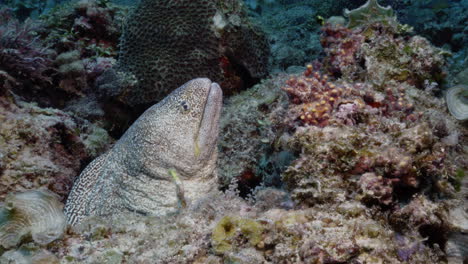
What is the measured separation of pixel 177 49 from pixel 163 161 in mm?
2587

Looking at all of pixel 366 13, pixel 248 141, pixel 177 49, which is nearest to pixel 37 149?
pixel 248 141

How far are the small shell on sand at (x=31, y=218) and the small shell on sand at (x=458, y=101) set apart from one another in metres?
3.21

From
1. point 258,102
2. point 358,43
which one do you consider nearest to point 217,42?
point 258,102

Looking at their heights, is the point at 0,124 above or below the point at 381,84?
above

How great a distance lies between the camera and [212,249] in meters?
1.71

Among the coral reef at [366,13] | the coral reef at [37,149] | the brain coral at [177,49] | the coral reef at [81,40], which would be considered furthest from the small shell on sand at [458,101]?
the coral reef at [81,40]

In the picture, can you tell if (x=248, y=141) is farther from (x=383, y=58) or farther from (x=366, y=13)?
(x=366, y=13)

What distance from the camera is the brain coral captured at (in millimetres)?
4809

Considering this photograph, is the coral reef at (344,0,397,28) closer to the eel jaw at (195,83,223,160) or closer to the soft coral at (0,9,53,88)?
the eel jaw at (195,83,223,160)

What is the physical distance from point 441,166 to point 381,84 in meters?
0.98

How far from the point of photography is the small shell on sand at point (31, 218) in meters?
1.75

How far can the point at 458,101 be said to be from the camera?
2574 mm

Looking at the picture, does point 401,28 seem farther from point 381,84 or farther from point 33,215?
point 33,215

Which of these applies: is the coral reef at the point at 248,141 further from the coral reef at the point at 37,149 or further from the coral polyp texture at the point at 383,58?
the coral reef at the point at 37,149
